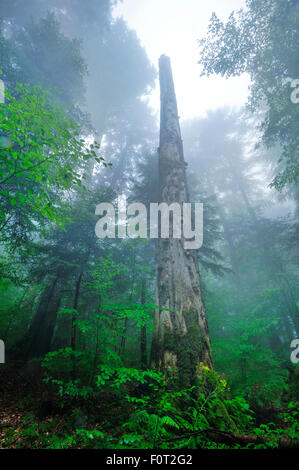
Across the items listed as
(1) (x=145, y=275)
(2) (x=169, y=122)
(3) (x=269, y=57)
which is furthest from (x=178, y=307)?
(3) (x=269, y=57)

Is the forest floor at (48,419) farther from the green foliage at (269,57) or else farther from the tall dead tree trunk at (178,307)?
the green foliage at (269,57)

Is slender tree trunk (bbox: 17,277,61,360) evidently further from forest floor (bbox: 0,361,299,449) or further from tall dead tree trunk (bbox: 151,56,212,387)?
tall dead tree trunk (bbox: 151,56,212,387)

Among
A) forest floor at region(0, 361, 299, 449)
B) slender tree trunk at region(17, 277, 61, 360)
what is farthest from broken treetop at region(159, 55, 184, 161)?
slender tree trunk at region(17, 277, 61, 360)

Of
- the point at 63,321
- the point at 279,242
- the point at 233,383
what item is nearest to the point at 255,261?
the point at 279,242

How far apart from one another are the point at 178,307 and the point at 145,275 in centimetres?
441

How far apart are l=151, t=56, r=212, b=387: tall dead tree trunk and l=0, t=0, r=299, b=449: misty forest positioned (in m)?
0.02

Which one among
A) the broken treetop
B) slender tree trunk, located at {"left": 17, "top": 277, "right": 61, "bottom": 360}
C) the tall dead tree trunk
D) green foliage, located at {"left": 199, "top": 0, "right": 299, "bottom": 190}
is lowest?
slender tree trunk, located at {"left": 17, "top": 277, "right": 61, "bottom": 360}

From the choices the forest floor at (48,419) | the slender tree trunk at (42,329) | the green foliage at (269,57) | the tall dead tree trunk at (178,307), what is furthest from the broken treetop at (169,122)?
the slender tree trunk at (42,329)

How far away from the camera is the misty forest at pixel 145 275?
273 centimetres

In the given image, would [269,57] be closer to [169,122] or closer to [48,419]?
[169,122]

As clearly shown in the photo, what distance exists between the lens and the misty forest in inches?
107

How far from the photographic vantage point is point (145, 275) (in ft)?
25.7

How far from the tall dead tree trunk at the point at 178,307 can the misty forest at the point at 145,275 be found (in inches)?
0.9
